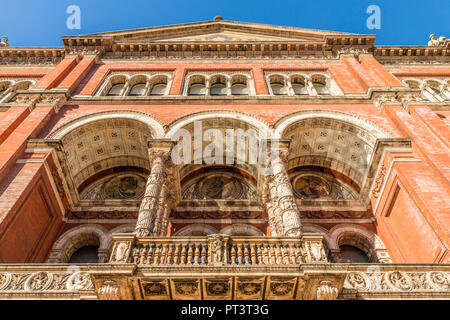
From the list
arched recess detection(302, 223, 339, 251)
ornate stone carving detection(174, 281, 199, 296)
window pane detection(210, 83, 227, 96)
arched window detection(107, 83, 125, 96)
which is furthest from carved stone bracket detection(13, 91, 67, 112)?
arched recess detection(302, 223, 339, 251)

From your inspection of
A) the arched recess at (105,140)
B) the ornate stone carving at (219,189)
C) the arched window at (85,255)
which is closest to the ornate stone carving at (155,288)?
the arched window at (85,255)

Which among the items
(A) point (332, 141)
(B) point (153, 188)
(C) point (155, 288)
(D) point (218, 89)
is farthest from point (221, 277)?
(D) point (218, 89)

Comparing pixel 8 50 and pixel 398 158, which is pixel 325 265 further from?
pixel 8 50

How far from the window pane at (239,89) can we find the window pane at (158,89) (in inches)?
131

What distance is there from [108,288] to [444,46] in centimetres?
2070

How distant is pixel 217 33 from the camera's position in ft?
71.1

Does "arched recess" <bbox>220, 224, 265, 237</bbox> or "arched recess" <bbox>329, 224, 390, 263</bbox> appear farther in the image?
"arched recess" <bbox>220, 224, 265, 237</bbox>

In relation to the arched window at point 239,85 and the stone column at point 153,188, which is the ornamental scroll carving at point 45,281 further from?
the arched window at point 239,85

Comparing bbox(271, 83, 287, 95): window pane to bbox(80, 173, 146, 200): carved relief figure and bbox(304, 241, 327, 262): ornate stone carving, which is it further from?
bbox(304, 241, 327, 262): ornate stone carving

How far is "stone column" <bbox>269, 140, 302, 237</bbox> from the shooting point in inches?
332

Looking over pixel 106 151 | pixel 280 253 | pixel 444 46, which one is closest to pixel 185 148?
pixel 106 151

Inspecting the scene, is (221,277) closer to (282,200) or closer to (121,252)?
(121,252)

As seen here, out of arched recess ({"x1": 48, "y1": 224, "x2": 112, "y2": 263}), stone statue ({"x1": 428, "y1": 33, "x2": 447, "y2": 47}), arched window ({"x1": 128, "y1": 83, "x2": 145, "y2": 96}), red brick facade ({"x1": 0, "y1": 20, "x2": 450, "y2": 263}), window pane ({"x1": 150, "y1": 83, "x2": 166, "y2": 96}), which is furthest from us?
stone statue ({"x1": 428, "y1": 33, "x2": 447, "y2": 47})

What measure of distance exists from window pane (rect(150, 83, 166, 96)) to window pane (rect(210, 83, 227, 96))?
7.66 ft
